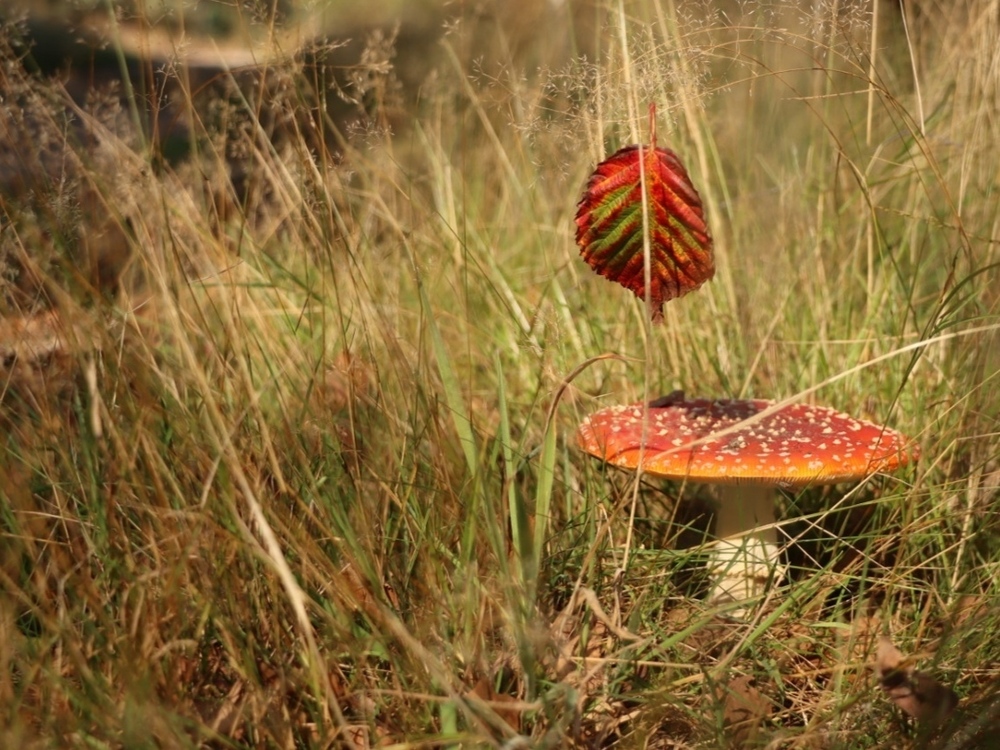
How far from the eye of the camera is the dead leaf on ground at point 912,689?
1.33 metres

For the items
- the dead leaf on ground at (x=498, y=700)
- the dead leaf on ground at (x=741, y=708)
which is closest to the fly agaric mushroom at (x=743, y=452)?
the dead leaf on ground at (x=741, y=708)

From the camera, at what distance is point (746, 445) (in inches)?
63.1

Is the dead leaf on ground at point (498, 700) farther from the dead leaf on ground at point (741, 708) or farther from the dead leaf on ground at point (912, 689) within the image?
the dead leaf on ground at point (912, 689)

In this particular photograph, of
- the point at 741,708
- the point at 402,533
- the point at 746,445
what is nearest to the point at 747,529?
the point at 746,445

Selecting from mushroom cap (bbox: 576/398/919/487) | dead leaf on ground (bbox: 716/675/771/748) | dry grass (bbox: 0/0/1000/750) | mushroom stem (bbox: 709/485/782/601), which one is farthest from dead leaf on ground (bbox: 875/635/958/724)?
mushroom stem (bbox: 709/485/782/601)

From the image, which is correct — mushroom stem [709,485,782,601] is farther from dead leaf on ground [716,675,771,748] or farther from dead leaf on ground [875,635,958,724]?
dead leaf on ground [875,635,958,724]

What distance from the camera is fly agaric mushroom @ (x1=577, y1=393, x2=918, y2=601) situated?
1550 mm

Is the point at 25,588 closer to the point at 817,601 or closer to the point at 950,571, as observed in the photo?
the point at 817,601

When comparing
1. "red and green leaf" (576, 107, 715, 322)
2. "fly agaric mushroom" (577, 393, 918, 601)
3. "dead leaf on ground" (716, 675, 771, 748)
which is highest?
"red and green leaf" (576, 107, 715, 322)

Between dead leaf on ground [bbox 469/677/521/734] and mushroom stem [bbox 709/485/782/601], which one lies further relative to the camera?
mushroom stem [bbox 709/485/782/601]

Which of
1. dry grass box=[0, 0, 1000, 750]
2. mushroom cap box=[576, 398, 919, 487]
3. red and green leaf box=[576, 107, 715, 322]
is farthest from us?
mushroom cap box=[576, 398, 919, 487]

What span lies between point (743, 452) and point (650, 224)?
1.32 feet

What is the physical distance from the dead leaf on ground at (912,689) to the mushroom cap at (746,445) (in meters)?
0.29

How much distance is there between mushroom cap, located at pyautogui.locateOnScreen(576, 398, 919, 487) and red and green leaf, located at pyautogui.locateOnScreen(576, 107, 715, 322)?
232 millimetres
